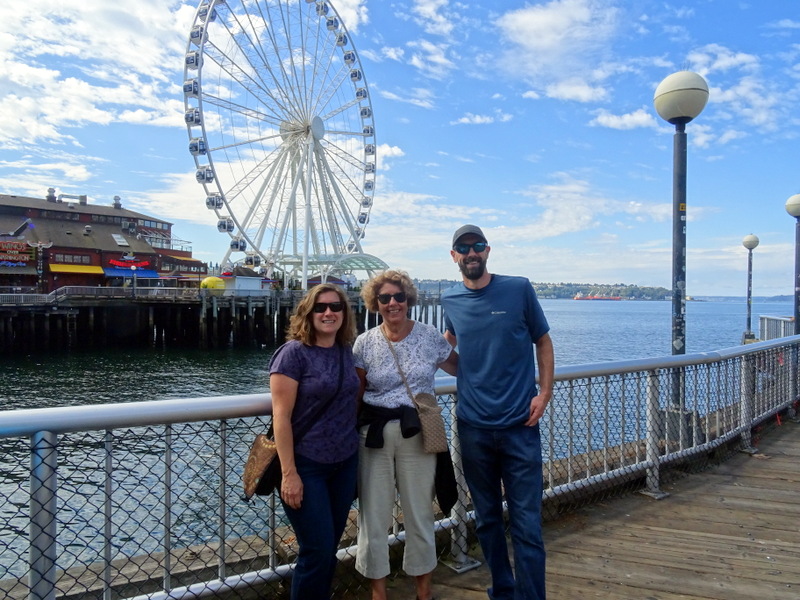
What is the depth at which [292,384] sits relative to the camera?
2.33 meters

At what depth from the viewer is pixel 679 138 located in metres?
5.38

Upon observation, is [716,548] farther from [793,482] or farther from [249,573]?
[249,573]

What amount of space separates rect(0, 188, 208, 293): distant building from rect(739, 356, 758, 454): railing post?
147 feet

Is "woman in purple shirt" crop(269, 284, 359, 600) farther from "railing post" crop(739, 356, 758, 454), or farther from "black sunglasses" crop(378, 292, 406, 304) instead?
"railing post" crop(739, 356, 758, 454)

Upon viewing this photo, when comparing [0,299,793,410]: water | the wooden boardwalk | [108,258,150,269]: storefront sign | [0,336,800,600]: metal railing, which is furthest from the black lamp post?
[108,258,150,269]: storefront sign

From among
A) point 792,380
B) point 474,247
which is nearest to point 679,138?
point 792,380

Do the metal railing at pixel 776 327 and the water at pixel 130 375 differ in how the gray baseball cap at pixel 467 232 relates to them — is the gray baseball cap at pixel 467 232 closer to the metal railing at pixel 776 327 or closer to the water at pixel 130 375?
the metal railing at pixel 776 327

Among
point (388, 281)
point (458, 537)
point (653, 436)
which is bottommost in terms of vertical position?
point (458, 537)

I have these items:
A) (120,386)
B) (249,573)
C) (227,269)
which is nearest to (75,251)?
(227,269)

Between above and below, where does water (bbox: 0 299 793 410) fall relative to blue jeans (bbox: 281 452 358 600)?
below

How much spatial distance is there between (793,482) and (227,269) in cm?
4547

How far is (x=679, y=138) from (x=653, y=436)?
2743mm

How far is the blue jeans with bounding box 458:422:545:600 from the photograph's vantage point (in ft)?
8.49

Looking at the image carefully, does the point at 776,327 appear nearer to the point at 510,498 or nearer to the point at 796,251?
the point at 796,251
